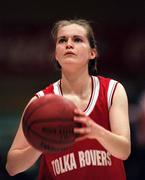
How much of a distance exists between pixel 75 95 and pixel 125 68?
58.4 inches

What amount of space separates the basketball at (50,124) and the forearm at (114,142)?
0.11 meters

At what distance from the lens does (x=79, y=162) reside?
2148mm

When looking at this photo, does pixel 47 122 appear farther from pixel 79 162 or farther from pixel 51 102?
Answer: pixel 79 162

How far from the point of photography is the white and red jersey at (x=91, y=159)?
2141 millimetres

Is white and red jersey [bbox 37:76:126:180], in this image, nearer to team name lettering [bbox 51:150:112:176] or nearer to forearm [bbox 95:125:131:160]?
team name lettering [bbox 51:150:112:176]

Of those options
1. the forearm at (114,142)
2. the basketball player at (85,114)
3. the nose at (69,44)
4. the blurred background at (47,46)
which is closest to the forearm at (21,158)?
the basketball player at (85,114)

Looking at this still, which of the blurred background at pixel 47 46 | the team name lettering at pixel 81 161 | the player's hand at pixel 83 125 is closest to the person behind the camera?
the player's hand at pixel 83 125

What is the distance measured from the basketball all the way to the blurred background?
1.68m

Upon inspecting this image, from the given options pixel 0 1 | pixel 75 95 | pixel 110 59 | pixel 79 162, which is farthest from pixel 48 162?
pixel 0 1

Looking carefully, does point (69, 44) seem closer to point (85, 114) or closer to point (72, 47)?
point (72, 47)

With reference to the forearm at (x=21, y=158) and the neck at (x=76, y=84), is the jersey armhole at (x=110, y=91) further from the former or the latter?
the forearm at (x=21, y=158)

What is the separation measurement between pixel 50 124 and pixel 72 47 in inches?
16.4

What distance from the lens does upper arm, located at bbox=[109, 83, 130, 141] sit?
6.68 ft

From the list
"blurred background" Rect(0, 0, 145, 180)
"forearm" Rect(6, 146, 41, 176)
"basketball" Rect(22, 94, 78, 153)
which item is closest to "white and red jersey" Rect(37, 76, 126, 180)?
"forearm" Rect(6, 146, 41, 176)
